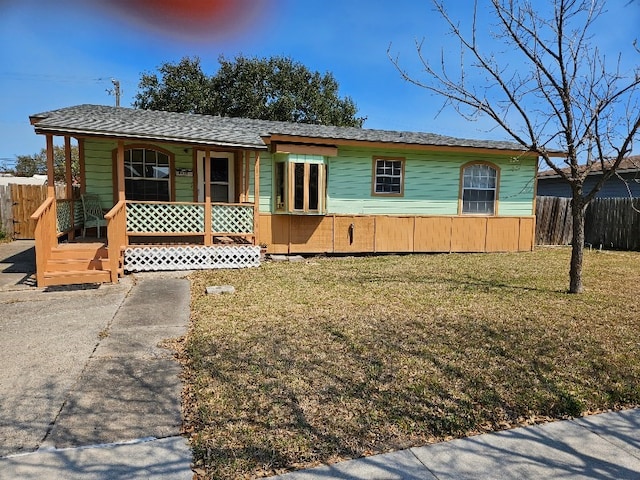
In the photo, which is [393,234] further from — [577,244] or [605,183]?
[605,183]

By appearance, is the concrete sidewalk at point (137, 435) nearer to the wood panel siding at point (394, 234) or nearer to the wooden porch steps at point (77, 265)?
the wooden porch steps at point (77, 265)

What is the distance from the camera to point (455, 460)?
2.49 meters

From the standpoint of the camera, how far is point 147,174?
32.9ft

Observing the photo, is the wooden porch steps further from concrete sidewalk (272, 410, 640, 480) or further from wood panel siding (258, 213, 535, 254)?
concrete sidewalk (272, 410, 640, 480)

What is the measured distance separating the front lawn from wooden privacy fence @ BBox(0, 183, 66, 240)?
1000 centimetres

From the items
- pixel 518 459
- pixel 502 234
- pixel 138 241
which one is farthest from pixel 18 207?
pixel 518 459

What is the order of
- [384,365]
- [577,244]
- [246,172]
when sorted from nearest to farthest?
[384,365], [577,244], [246,172]

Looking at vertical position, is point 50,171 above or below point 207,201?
above

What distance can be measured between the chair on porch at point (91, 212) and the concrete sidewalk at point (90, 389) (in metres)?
3.64

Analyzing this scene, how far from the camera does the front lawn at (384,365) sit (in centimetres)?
272

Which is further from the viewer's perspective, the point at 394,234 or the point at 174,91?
the point at 174,91

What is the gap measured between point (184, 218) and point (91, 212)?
2621 mm

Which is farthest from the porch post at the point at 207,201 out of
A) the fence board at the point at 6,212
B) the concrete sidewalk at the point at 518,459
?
the fence board at the point at 6,212

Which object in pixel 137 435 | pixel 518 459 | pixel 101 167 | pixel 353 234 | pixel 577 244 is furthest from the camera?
pixel 353 234
